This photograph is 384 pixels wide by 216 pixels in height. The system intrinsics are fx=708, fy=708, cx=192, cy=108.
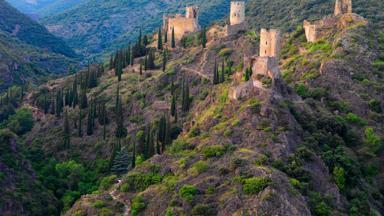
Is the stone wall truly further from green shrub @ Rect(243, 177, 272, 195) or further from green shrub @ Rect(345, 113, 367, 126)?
green shrub @ Rect(243, 177, 272, 195)

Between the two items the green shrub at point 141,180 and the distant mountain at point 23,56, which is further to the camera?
the distant mountain at point 23,56

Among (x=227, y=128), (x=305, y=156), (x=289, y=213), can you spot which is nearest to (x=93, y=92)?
(x=227, y=128)

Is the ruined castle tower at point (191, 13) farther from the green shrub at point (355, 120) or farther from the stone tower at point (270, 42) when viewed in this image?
the green shrub at point (355, 120)

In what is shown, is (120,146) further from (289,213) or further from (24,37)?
(24,37)

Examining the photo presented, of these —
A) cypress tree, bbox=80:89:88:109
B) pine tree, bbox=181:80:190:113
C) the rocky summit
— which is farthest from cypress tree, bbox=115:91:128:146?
cypress tree, bbox=80:89:88:109

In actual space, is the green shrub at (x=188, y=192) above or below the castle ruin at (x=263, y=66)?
below

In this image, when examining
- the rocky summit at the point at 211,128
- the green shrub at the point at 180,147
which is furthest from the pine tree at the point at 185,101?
the green shrub at the point at 180,147
